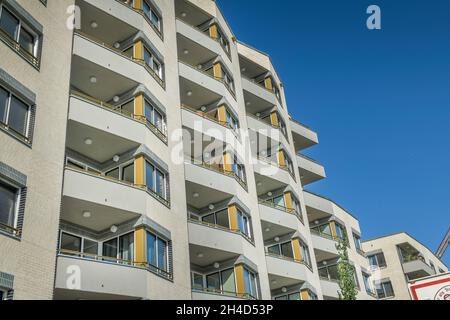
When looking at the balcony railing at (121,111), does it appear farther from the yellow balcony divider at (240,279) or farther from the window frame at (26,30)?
the yellow balcony divider at (240,279)

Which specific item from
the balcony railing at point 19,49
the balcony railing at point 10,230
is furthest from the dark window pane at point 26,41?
the balcony railing at point 10,230

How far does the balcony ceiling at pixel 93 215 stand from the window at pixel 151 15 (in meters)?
13.1

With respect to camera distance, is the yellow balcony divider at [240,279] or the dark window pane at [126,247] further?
the yellow balcony divider at [240,279]

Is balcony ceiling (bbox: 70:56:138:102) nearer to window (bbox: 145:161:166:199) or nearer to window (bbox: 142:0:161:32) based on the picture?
window (bbox: 145:161:166:199)

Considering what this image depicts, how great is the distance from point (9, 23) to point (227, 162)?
1555 cm

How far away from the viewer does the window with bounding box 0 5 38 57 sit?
62.9ft

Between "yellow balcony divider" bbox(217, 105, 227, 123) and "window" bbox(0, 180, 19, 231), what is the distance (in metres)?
17.6

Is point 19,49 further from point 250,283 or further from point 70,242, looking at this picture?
point 250,283

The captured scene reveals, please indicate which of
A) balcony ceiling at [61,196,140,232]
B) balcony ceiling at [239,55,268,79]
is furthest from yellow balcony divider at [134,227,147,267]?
balcony ceiling at [239,55,268,79]

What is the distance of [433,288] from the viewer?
652 centimetres

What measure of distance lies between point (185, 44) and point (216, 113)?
17.6ft

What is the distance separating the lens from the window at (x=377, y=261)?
192 ft

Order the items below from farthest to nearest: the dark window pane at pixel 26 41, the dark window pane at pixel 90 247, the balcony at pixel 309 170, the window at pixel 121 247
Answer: the balcony at pixel 309 170 → the dark window pane at pixel 90 247 → the window at pixel 121 247 → the dark window pane at pixel 26 41

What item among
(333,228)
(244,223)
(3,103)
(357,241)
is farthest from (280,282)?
(3,103)
